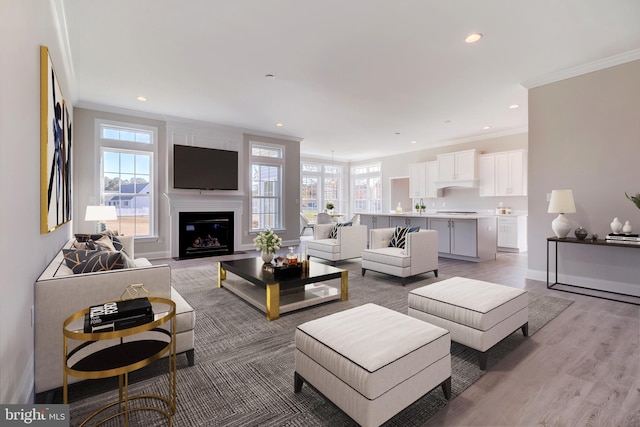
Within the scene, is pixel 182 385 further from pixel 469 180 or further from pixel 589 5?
pixel 469 180

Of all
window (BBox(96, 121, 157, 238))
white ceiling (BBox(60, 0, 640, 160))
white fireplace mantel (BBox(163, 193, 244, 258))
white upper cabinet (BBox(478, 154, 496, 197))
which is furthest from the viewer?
white upper cabinet (BBox(478, 154, 496, 197))

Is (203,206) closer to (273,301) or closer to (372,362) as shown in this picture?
(273,301)

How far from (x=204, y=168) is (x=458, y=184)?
6.35 m

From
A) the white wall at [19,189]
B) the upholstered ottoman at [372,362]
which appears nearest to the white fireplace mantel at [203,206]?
the white wall at [19,189]

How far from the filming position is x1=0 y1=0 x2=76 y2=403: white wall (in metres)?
1.28

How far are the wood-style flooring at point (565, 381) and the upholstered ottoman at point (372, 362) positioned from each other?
0.78 feet

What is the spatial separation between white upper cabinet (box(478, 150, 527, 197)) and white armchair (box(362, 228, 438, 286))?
393 cm

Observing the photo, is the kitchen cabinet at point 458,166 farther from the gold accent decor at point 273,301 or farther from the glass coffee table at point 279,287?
the gold accent decor at point 273,301

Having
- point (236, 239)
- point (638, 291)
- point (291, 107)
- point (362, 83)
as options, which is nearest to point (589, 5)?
point (362, 83)

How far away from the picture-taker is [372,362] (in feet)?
4.66

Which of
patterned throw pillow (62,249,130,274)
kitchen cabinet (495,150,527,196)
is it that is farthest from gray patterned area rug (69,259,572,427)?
kitchen cabinet (495,150,527,196)

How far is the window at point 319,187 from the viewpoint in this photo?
1091 centimetres

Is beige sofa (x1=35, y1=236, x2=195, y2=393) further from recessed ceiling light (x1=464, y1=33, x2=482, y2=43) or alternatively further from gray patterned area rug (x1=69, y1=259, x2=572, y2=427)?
recessed ceiling light (x1=464, y1=33, x2=482, y2=43)

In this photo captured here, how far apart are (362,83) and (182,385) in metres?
4.13
